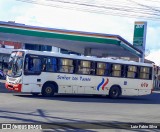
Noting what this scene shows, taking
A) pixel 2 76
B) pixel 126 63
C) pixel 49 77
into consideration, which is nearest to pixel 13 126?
pixel 49 77

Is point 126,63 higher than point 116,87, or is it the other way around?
point 126,63

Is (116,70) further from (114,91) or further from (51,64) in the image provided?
(51,64)

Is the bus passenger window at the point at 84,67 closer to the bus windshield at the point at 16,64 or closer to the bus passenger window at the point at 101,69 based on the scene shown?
the bus passenger window at the point at 101,69

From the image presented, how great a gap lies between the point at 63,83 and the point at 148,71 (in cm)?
716

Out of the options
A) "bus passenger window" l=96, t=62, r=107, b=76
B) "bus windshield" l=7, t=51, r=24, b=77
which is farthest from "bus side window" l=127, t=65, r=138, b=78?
"bus windshield" l=7, t=51, r=24, b=77

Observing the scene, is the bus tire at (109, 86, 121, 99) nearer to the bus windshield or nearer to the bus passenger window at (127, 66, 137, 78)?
the bus passenger window at (127, 66, 137, 78)

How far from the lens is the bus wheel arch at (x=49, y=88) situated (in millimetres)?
20328

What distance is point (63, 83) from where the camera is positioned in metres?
21.0

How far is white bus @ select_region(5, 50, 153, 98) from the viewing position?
19.7m

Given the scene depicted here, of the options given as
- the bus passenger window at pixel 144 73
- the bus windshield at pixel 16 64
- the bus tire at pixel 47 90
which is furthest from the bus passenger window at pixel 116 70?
the bus windshield at pixel 16 64

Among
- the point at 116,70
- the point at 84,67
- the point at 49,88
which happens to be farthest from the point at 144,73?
the point at 49,88

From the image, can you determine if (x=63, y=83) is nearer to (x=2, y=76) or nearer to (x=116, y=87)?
(x=116, y=87)

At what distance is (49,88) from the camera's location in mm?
20531

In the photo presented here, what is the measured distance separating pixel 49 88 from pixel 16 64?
2368mm
